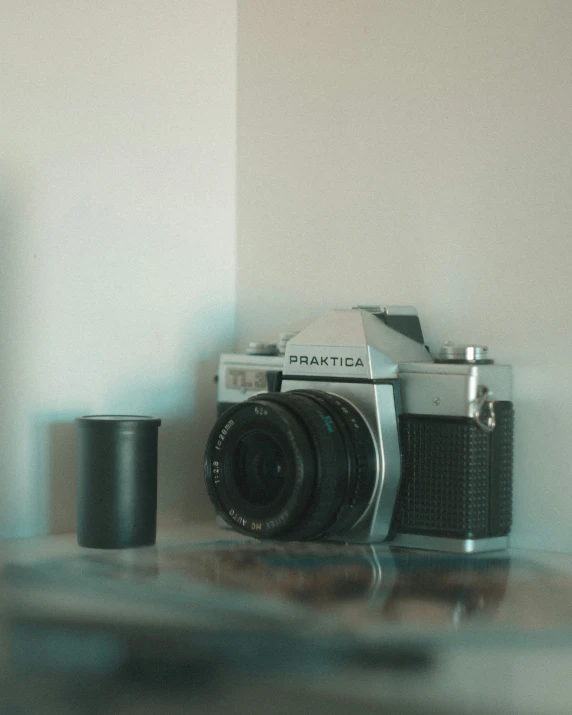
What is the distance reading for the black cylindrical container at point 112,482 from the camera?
104 cm

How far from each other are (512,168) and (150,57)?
0.44 metres

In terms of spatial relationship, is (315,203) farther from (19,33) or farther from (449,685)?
(449,685)

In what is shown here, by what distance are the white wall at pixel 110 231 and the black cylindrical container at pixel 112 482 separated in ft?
0.33

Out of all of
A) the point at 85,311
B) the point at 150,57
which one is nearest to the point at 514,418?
the point at 85,311

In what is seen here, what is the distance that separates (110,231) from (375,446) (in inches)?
15.7

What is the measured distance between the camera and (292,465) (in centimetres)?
97

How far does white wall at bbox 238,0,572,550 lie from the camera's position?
1075 mm

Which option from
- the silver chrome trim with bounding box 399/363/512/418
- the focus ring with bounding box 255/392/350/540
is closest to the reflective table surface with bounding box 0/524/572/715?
the focus ring with bounding box 255/392/350/540

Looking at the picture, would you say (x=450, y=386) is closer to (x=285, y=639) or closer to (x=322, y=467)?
(x=322, y=467)

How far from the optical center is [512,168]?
1099 millimetres

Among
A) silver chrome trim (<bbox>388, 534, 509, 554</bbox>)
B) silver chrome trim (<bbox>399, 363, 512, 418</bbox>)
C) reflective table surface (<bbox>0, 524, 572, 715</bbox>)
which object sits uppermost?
silver chrome trim (<bbox>399, 363, 512, 418</bbox>)

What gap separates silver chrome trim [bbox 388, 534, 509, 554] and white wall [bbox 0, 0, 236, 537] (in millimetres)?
327

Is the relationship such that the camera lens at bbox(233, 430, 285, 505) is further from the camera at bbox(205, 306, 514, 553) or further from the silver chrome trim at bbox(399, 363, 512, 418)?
the silver chrome trim at bbox(399, 363, 512, 418)

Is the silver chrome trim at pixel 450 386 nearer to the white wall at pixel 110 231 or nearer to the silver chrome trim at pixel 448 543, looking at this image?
the silver chrome trim at pixel 448 543
